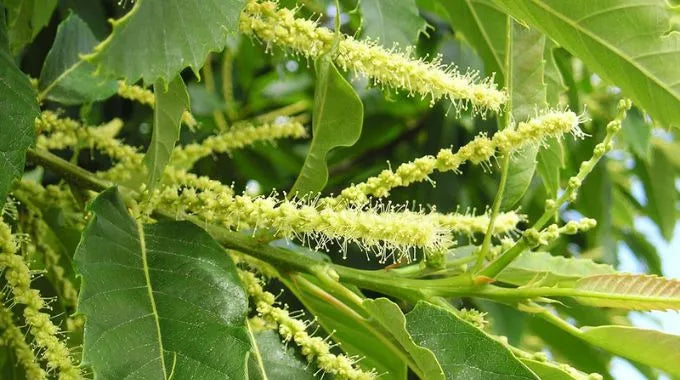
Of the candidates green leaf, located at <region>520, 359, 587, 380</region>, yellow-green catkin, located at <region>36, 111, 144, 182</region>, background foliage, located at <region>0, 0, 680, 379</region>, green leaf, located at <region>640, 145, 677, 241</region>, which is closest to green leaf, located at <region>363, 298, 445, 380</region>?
background foliage, located at <region>0, 0, 680, 379</region>

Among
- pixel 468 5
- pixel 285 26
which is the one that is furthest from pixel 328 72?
pixel 468 5

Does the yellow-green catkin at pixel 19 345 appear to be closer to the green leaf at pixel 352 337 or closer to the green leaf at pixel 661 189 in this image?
the green leaf at pixel 352 337

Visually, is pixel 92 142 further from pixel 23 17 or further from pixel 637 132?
pixel 637 132

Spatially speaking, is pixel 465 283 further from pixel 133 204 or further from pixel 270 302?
pixel 133 204

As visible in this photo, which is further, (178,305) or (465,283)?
(465,283)

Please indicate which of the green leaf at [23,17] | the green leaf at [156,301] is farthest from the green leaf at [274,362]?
the green leaf at [23,17]

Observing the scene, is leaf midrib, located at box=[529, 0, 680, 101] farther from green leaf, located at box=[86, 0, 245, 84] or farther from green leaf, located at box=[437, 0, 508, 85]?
green leaf, located at box=[86, 0, 245, 84]
